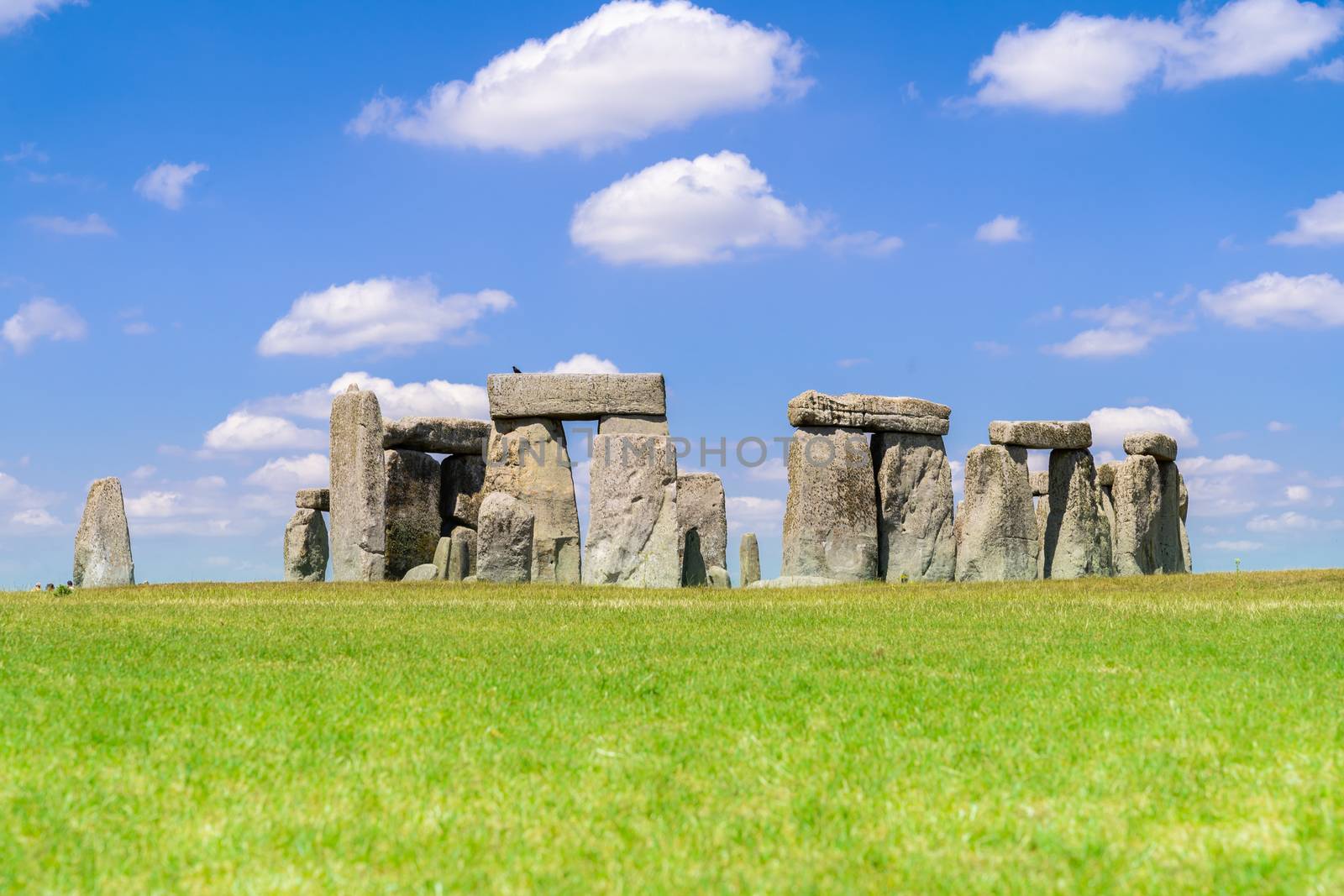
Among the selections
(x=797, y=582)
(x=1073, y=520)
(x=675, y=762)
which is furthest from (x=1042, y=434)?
(x=675, y=762)

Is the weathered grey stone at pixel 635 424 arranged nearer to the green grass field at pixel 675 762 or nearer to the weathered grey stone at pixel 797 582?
the weathered grey stone at pixel 797 582

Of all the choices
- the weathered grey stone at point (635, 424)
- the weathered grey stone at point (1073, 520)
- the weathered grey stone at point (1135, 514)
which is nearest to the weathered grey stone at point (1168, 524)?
the weathered grey stone at point (1135, 514)

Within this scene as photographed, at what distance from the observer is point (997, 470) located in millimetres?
23469

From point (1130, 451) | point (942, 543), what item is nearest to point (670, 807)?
point (942, 543)

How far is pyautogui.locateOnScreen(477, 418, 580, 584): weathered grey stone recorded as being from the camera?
22094 mm

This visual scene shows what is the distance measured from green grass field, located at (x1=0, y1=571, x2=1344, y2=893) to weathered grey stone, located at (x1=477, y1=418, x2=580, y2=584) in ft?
32.8

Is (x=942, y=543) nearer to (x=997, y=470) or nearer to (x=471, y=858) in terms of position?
(x=997, y=470)

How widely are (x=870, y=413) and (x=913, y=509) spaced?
74.7 inches

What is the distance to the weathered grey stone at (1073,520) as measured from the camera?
2495 cm

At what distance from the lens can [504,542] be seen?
65.9 feet

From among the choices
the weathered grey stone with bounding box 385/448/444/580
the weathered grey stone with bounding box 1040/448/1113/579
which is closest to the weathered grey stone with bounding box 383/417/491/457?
the weathered grey stone with bounding box 385/448/444/580

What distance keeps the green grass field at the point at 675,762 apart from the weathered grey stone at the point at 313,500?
16.1m

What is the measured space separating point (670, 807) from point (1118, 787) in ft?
7.00

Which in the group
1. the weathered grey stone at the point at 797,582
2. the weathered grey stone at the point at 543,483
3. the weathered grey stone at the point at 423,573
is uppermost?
the weathered grey stone at the point at 543,483
